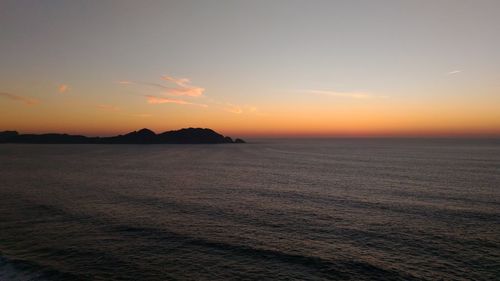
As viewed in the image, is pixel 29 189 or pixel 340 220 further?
pixel 29 189

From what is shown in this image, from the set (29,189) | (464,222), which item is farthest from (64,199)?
(464,222)

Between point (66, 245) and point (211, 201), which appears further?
point (211, 201)

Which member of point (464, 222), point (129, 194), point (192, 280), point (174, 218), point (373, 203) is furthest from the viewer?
point (129, 194)

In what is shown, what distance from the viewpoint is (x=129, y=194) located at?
5919cm

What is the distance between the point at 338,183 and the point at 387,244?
129 ft

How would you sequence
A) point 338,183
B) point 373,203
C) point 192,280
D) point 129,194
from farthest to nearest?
point 338,183 → point 129,194 → point 373,203 → point 192,280

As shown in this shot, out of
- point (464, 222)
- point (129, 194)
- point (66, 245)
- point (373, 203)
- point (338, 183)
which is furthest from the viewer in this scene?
point (338, 183)

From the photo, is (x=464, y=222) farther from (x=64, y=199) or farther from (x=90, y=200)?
(x=64, y=199)

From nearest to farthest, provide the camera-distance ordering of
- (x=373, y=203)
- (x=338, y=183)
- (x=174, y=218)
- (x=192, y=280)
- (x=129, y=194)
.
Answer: (x=192, y=280), (x=174, y=218), (x=373, y=203), (x=129, y=194), (x=338, y=183)

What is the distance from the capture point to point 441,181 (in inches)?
2844

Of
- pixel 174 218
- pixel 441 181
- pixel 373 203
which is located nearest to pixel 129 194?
pixel 174 218

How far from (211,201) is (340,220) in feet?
73.7

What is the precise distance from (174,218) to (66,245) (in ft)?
44.5

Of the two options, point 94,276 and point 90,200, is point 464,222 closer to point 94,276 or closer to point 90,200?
point 94,276
